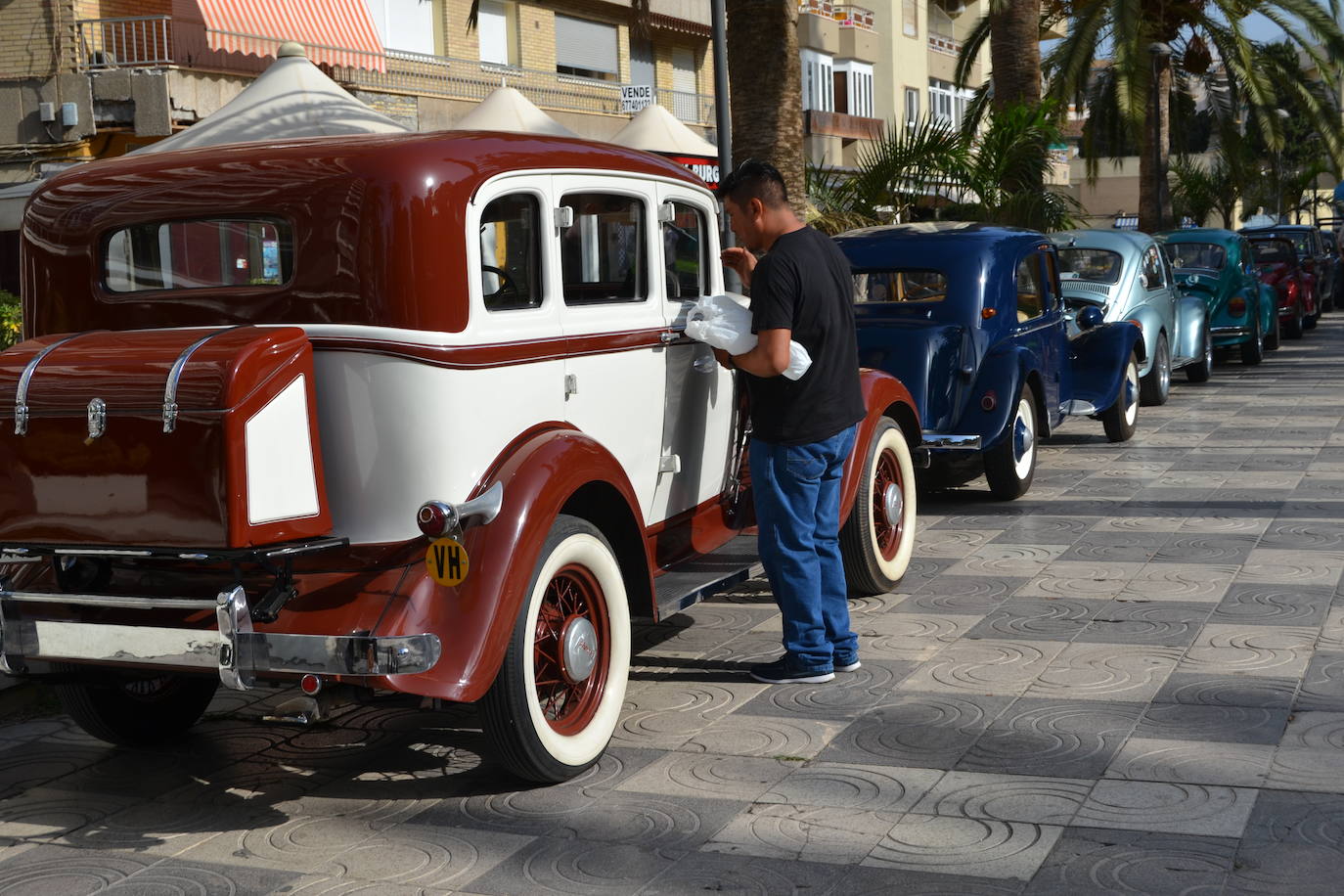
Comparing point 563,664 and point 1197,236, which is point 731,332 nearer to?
point 563,664

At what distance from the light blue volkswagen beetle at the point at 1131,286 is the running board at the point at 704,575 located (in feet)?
24.1

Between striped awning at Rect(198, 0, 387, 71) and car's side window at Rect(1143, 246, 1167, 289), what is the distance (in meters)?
10.6

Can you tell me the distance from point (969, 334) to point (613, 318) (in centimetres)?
442

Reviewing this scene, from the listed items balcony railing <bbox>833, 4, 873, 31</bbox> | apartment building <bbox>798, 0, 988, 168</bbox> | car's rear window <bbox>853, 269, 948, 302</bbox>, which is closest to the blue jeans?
car's rear window <bbox>853, 269, 948, 302</bbox>

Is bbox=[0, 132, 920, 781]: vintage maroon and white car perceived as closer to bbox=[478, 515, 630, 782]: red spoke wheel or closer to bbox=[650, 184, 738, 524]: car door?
bbox=[478, 515, 630, 782]: red spoke wheel

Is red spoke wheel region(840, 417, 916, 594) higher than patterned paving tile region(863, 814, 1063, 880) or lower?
higher

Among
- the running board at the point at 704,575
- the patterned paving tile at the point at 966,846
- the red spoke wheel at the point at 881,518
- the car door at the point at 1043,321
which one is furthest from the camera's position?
the car door at the point at 1043,321

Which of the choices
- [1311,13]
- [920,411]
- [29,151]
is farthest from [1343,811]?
[1311,13]

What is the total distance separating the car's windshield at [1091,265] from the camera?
13750 millimetres

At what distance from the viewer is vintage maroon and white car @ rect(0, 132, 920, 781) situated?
409cm

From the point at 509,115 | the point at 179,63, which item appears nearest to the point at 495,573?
the point at 509,115

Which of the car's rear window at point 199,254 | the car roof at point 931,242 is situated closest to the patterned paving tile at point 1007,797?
the car's rear window at point 199,254

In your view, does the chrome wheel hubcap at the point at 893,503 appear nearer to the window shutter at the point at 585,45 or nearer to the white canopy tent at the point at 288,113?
the white canopy tent at the point at 288,113

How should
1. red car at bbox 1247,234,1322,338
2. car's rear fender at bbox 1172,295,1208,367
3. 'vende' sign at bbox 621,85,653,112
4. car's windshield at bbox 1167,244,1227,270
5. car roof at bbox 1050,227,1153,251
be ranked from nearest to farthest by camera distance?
car roof at bbox 1050,227,1153,251
car's rear fender at bbox 1172,295,1208,367
'vende' sign at bbox 621,85,653,112
car's windshield at bbox 1167,244,1227,270
red car at bbox 1247,234,1322,338
